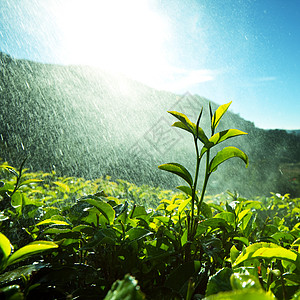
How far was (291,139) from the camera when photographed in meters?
6.68

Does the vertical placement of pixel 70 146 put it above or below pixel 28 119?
below

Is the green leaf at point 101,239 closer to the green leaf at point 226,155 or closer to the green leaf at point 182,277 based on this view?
the green leaf at point 182,277

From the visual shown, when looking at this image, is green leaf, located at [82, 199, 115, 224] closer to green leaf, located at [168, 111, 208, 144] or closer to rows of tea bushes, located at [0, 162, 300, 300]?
rows of tea bushes, located at [0, 162, 300, 300]

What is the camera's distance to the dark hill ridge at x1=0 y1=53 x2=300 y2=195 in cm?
538

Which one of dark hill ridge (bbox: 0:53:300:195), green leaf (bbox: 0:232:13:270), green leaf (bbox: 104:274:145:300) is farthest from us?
dark hill ridge (bbox: 0:53:300:195)

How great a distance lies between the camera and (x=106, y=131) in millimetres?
8109

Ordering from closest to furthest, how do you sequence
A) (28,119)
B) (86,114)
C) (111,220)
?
(111,220) → (28,119) → (86,114)

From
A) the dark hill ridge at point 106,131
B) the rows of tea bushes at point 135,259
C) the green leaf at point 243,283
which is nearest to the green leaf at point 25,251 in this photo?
the rows of tea bushes at point 135,259

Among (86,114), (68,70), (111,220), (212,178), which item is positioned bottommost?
(212,178)

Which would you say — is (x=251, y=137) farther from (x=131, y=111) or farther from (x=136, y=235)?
(x=136, y=235)

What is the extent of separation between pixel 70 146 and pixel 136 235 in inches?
280

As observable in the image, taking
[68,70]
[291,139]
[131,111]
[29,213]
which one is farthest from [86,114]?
[29,213]

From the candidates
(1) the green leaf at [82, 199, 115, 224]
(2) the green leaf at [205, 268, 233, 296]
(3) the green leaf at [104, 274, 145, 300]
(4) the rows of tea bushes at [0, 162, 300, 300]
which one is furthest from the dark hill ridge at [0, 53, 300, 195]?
(3) the green leaf at [104, 274, 145, 300]

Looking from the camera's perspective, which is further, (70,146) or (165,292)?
(70,146)
